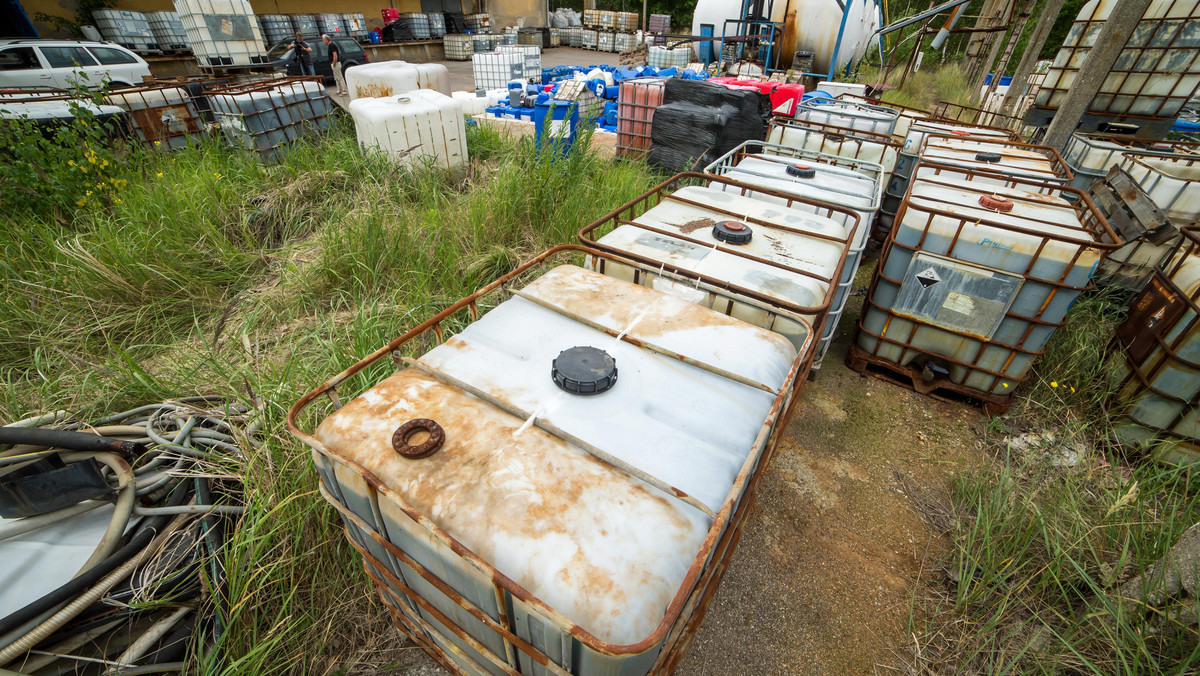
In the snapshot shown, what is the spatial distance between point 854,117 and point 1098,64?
2567 millimetres

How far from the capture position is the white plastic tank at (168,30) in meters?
15.6

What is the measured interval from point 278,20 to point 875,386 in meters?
23.1

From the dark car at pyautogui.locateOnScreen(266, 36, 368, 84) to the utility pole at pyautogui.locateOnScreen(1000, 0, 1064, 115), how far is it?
17574 millimetres

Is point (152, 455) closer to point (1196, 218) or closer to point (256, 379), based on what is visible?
point (256, 379)

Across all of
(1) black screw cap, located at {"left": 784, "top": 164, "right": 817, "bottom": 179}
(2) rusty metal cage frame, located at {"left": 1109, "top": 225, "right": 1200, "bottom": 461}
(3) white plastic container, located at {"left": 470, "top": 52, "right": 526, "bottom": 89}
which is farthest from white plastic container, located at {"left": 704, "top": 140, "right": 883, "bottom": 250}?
(3) white plastic container, located at {"left": 470, "top": 52, "right": 526, "bottom": 89}

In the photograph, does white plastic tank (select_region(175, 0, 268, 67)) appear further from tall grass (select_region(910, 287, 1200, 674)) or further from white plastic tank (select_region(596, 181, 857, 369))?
tall grass (select_region(910, 287, 1200, 674))

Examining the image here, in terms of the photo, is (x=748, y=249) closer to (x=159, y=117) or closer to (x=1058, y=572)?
(x=1058, y=572)

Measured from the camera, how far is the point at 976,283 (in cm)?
341

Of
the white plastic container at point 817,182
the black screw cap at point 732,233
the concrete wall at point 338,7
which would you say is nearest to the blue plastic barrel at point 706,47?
the concrete wall at point 338,7

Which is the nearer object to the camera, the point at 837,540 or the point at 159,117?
the point at 837,540

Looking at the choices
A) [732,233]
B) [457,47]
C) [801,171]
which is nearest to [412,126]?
[801,171]

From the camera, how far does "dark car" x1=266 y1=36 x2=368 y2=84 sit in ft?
47.2

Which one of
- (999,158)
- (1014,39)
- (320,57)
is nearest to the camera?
(999,158)

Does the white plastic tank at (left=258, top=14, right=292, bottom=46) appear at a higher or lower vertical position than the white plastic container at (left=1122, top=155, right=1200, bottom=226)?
higher
